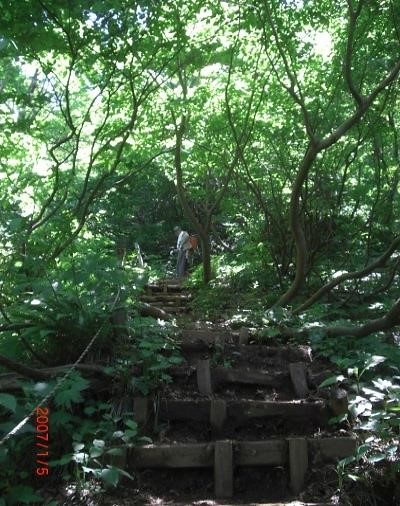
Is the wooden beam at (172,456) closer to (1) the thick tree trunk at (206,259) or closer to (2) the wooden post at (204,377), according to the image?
(2) the wooden post at (204,377)

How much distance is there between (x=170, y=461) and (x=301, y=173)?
12.8 feet

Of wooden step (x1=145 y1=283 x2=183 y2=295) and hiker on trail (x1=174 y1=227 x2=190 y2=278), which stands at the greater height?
Answer: hiker on trail (x1=174 y1=227 x2=190 y2=278)

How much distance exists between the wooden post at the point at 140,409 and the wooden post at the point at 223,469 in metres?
0.63

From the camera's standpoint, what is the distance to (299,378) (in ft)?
14.2

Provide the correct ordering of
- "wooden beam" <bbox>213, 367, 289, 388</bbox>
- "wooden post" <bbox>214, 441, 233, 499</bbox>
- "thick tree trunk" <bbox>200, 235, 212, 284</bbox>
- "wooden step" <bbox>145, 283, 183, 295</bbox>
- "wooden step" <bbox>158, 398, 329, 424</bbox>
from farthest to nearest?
"thick tree trunk" <bbox>200, 235, 212, 284</bbox>, "wooden step" <bbox>145, 283, 183, 295</bbox>, "wooden beam" <bbox>213, 367, 289, 388</bbox>, "wooden step" <bbox>158, 398, 329, 424</bbox>, "wooden post" <bbox>214, 441, 233, 499</bbox>

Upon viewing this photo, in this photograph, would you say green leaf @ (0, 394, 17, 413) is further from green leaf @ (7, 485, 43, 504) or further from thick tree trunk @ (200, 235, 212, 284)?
thick tree trunk @ (200, 235, 212, 284)

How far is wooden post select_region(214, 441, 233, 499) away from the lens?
332 centimetres

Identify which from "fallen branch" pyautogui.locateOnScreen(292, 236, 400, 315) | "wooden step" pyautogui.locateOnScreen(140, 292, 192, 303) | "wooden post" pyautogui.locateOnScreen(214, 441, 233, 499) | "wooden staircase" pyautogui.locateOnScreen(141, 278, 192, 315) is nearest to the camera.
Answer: "wooden post" pyautogui.locateOnScreen(214, 441, 233, 499)

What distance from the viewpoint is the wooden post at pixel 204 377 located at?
4.20m

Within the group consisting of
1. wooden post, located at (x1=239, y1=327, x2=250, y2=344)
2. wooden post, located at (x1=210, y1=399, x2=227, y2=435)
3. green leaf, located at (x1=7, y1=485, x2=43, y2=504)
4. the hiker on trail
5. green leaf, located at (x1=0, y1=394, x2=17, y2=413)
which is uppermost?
the hiker on trail

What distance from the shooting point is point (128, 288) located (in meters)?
4.54

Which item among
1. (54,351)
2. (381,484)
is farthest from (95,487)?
(381,484)
